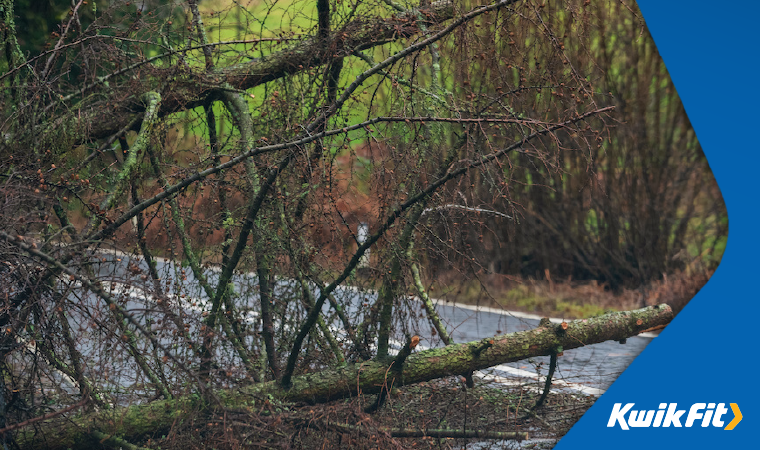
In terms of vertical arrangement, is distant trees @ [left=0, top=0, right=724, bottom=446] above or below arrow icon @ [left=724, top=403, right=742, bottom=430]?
above

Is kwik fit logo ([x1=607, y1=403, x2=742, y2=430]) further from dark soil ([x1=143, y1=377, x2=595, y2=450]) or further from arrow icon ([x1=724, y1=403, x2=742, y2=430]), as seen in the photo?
dark soil ([x1=143, y1=377, x2=595, y2=450])

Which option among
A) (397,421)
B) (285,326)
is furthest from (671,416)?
(285,326)

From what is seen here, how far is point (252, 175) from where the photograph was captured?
366 cm

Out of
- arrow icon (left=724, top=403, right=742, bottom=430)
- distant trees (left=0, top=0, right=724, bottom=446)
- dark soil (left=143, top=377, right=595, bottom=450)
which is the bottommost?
dark soil (left=143, top=377, right=595, bottom=450)

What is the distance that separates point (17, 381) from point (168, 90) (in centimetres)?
174

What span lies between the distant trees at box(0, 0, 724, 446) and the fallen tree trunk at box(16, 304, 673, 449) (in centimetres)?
10

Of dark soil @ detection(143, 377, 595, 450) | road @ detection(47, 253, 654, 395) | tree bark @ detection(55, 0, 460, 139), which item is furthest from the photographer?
tree bark @ detection(55, 0, 460, 139)

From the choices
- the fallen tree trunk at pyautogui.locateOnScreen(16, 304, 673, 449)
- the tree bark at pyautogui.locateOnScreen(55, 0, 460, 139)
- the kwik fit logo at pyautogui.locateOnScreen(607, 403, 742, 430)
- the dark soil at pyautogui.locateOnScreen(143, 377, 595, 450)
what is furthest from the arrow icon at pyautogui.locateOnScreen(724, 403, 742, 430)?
the tree bark at pyautogui.locateOnScreen(55, 0, 460, 139)

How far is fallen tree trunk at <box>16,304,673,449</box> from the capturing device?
353cm

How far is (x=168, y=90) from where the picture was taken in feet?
13.8

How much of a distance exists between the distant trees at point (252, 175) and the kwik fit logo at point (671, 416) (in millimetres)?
861

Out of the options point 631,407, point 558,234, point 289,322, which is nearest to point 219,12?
point 289,322

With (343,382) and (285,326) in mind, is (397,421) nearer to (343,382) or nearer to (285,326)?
(343,382)

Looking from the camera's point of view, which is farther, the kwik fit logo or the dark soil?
the dark soil
